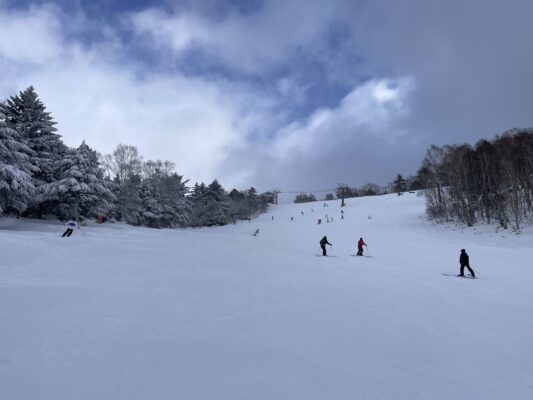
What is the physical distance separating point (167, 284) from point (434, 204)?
39.5m

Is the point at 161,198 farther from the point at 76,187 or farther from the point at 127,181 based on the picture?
the point at 76,187

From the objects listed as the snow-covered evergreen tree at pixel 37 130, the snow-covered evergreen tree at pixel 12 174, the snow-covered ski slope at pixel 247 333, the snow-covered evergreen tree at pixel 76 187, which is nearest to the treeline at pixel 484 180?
the snow-covered ski slope at pixel 247 333

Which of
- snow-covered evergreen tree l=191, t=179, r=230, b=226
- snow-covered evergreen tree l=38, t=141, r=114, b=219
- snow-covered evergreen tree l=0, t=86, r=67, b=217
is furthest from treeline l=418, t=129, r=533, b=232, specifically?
snow-covered evergreen tree l=0, t=86, r=67, b=217

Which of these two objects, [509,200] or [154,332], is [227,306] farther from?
[509,200]

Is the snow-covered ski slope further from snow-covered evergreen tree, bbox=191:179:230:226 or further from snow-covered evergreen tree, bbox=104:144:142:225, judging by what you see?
snow-covered evergreen tree, bbox=191:179:230:226

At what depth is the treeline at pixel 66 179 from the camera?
22.4 m

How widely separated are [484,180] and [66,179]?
40.1 meters

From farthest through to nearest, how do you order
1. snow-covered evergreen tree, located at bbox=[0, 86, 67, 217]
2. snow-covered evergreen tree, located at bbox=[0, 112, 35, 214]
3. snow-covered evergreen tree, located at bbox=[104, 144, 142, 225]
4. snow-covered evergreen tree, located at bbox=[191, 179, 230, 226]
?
snow-covered evergreen tree, located at bbox=[191, 179, 230, 226] < snow-covered evergreen tree, located at bbox=[104, 144, 142, 225] < snow-covered evergreen tree, located at bbox=[0, 86, 67, 217] < snow-covered evergreen tree, located at bbox=[0, 112, 35, 214]

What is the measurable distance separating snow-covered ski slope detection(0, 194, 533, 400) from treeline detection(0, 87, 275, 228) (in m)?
14.3

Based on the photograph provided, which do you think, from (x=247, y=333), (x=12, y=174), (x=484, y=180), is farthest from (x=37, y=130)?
(x=484, y=180)

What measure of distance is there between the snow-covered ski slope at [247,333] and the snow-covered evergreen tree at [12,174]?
38.3ft

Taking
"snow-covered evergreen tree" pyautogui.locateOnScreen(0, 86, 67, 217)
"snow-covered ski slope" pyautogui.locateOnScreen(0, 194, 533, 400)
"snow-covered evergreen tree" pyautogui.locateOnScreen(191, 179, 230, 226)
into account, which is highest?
"snow-covered evergreen tree" pyautogui.locateOnScreen(0, 86, 67, 217)

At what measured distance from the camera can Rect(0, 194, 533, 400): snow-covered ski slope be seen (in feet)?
12.7

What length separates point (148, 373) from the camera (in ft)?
13.1
